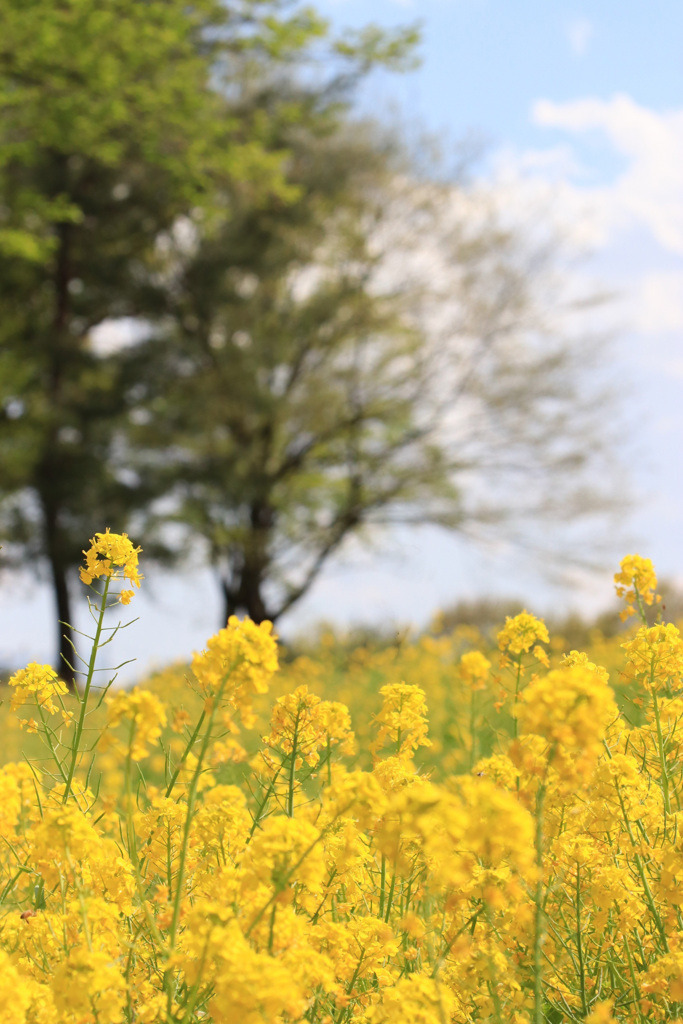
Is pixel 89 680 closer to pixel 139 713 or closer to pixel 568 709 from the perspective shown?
pixel 139 713

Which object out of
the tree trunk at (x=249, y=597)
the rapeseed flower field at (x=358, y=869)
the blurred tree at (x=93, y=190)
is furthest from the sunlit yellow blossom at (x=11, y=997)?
the tree trunk at (x=249, y=597)

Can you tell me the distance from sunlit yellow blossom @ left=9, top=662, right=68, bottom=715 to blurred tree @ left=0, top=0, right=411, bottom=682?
9.97 meters

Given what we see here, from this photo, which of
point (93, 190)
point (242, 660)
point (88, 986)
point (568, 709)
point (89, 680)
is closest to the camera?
point (568, 709)

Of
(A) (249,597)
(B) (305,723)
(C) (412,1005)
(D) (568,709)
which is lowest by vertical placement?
(C) (412,1005)

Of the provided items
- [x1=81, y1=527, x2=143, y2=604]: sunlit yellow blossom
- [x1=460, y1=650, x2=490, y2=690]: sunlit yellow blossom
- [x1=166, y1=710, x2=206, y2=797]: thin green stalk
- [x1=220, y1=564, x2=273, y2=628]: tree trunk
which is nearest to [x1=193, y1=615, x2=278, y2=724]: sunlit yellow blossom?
[x1=166, y1=710, x2=206, y2=797]: thin green stalk

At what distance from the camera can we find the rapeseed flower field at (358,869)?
136 cm

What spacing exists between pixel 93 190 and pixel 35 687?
562 inches

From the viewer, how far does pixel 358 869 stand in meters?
2.12

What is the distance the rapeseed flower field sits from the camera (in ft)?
4.47

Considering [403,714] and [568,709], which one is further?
[403,714]

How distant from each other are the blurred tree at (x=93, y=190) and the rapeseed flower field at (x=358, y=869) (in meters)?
10.2

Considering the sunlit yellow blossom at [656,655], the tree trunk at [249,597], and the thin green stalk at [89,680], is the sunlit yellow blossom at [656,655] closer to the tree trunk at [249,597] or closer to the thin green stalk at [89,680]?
the thin green stalk at [89,680]

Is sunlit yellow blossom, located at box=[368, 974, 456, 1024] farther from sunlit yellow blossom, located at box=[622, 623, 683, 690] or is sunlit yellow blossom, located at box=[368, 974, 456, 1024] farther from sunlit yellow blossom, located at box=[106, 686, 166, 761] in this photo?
sunlit yellow blossom, located at box=[622, 623, 683, 690]

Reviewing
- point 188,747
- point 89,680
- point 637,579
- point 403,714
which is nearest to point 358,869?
point 403,714
